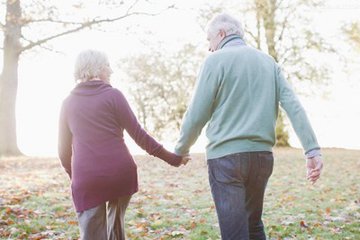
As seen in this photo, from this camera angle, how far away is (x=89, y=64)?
3.99 metres

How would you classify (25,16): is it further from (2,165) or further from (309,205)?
(309,205)

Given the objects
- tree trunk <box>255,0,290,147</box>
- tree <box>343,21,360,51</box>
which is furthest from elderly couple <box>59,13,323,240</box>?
tree <box>343,21,360,51</box>

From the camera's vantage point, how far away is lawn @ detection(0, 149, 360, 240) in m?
6.58

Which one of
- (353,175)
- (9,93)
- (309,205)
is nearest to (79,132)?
(309,205)

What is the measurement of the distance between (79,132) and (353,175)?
36.0 ft

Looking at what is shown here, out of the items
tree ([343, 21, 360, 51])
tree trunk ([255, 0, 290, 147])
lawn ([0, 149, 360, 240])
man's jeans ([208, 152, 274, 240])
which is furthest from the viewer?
tree ([343, 21, 360, 51])

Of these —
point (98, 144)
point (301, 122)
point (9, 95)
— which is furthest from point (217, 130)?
point (9, 95)

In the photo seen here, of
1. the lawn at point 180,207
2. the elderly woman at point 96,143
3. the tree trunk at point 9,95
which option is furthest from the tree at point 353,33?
the elderly woman at point 96,143

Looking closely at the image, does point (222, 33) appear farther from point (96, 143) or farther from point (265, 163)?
point (96, 143)

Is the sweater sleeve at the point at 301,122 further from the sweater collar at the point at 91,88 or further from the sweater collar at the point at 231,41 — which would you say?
the sweater collar at the point at 91,88

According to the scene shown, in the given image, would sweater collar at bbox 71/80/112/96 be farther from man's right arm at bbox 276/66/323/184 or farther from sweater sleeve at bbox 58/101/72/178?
man's right arm at bbox 276/66/323/184

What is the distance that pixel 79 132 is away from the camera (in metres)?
3.93

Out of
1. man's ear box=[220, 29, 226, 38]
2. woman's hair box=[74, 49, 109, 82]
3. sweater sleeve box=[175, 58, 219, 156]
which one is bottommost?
sweater sleeve box=[175, 58, 219, 156]

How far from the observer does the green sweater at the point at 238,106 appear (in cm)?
374
